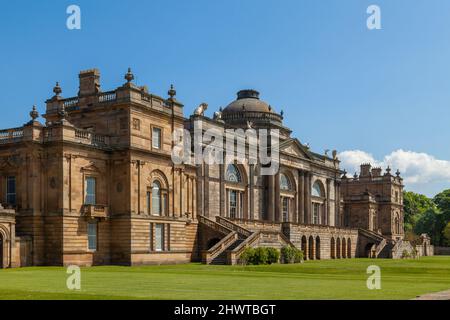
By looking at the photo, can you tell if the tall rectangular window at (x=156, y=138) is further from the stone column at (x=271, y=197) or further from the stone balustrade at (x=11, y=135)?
the stone column at (x=271, y=197)

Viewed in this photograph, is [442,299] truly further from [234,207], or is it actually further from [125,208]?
[234,207]

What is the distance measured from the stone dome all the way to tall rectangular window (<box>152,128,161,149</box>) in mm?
27562

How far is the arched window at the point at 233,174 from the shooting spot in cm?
7219

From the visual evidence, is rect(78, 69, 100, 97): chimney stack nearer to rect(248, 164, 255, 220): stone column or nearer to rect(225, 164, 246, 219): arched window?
rect(225, 164, 246, 219): arched window

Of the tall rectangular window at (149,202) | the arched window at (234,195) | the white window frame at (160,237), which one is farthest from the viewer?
the arched window at (234,195)

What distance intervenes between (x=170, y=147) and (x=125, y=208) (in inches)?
291

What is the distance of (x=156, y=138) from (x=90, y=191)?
7509 mm

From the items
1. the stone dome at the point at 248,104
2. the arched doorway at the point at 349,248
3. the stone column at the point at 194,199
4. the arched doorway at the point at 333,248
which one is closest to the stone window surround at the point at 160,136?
the stone column at the point at 194,199

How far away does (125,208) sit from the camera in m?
54.1

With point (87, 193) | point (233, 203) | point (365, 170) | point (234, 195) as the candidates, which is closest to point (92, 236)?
point (87, 193)

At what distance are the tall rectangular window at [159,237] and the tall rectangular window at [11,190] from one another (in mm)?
11677

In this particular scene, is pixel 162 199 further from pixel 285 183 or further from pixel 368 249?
pixel 368 249
